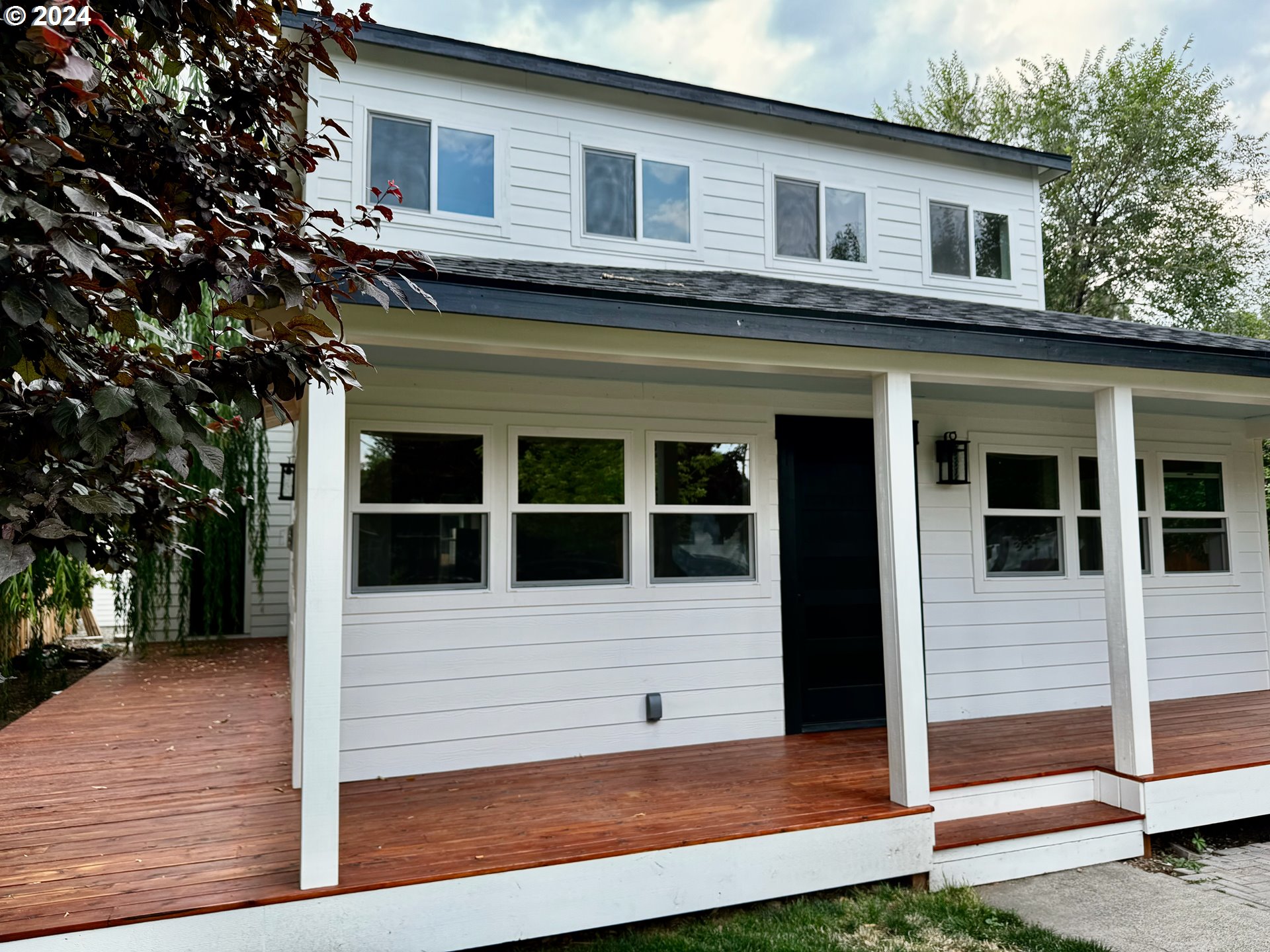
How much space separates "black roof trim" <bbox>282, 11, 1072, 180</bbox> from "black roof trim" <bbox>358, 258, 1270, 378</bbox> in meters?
1.61

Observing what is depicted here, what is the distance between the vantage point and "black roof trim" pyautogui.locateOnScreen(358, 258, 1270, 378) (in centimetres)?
331

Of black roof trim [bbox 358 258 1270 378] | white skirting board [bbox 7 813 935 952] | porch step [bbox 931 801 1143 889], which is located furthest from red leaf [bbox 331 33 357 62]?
porch step [bbox 931 801 1143 889]

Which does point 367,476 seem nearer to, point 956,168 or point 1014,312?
point 1014,312

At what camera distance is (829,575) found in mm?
5621

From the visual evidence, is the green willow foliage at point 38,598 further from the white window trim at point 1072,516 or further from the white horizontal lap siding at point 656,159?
the white window trim at point 1072,516

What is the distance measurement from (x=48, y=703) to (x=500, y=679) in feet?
14.5

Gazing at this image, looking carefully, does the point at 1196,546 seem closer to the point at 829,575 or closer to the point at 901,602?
the point at 829,575

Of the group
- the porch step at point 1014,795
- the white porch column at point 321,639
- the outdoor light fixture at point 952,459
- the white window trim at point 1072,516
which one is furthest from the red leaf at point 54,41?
the white window trim at point 1072,516

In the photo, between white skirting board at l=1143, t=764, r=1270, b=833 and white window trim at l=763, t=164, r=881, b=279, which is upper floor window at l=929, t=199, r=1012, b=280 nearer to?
white window trim at l=763, t=164, r=881, b=279

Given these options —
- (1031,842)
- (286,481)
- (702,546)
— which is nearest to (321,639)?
(702,546)

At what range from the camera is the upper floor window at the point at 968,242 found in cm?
689

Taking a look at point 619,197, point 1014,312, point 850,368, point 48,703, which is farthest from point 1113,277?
point 48,703

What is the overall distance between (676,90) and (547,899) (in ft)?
17.6

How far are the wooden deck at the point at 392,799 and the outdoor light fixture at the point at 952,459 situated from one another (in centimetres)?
167
